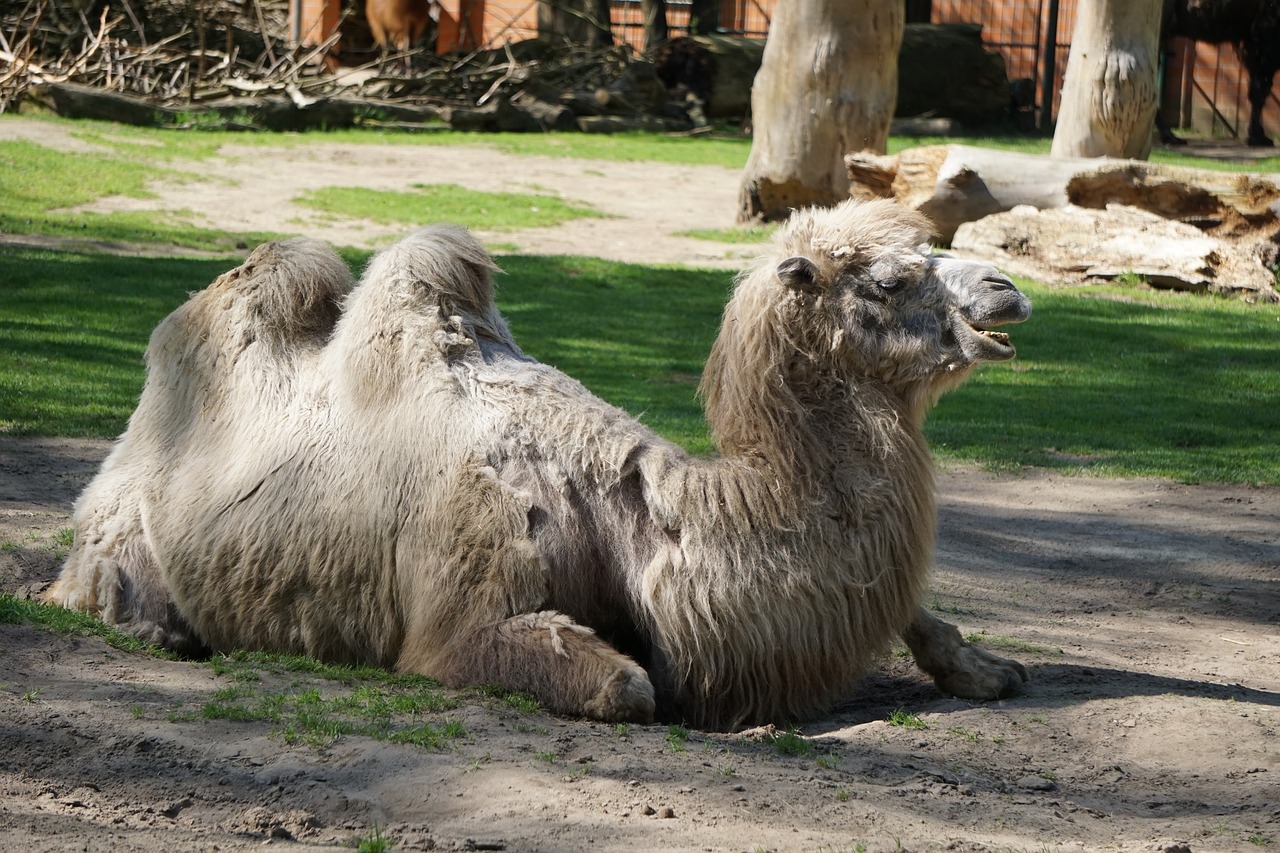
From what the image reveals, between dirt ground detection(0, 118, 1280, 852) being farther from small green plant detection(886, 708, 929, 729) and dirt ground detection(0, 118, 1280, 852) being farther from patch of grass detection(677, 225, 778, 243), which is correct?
patch of grass detection(677, 225, 778, 243)

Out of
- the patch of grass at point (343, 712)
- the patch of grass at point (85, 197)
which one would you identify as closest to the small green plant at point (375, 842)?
the patch of grass at point (343, 712)

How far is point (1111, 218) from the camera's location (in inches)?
543

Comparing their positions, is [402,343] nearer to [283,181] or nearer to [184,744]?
[184,744]

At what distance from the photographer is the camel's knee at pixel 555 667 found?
419cm

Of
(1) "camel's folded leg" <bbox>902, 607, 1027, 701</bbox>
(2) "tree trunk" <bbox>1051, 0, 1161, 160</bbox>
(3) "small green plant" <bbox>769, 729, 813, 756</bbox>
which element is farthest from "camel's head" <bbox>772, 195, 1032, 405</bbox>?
(2) "tree trunk" <bbox>1051, 0, 1161, 160</bbox>

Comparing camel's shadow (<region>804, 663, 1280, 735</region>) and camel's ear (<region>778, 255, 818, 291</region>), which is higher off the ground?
camel's ear (<region>778, 255, 818, 291</region>)

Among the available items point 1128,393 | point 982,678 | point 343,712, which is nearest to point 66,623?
point 343,712

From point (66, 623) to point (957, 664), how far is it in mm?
2740

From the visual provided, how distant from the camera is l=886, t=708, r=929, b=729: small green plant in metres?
4.32

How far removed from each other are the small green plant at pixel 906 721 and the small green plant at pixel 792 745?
346 millimetres

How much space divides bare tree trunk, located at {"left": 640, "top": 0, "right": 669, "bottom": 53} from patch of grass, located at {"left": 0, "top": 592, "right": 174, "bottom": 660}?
2487 centimetres

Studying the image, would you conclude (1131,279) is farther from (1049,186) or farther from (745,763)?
(745,763)

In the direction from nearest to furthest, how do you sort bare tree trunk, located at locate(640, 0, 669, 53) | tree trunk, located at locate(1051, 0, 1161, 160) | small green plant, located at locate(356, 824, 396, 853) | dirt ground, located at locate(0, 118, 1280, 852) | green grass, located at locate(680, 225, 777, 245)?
1. small green plant, located at locate(356, 824, 396, 853)
2. dirt ground, located at locate(0, 118, 1280, 852)
3. tree trunk, located at locate(1051, 0, 1161, 160)
4. green grass, located at locate(680, 225, 777, 245)
5. bare tree trunk, located at locate(640, 0, 669, 53)

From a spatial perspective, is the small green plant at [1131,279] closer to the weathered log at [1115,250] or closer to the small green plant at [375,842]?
the weathered log at [1115,250]
